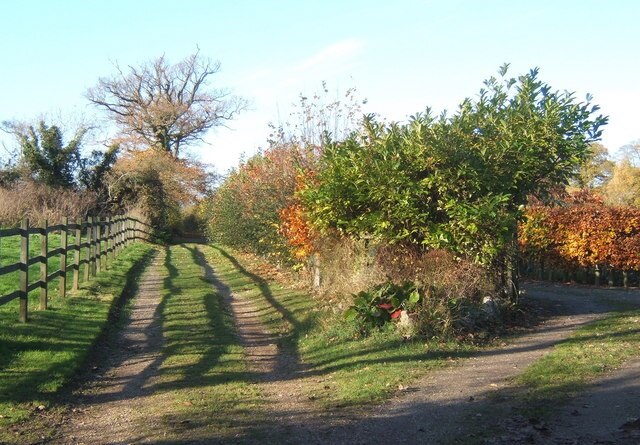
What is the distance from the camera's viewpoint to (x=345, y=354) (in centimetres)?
1042

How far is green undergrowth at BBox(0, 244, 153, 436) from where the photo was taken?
784 cm

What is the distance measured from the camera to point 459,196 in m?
12.6

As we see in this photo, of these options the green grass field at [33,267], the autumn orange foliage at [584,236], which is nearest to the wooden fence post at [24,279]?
the green grass field at [33,267]

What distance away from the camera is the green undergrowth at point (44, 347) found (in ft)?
25.7

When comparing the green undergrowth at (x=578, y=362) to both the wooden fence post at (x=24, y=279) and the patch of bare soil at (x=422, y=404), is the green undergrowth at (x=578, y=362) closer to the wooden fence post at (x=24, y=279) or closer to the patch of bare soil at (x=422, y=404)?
the patch of bare soil at (x=422, y=404)

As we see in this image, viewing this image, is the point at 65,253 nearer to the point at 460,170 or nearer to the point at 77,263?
the point at 77,263

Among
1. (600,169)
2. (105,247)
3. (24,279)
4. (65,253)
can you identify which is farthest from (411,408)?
(600,169)

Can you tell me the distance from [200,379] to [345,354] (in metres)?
2.39

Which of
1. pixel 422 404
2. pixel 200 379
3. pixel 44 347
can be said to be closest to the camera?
pixel 422 404

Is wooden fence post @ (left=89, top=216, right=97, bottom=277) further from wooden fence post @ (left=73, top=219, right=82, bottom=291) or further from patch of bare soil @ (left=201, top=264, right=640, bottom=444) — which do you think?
patch of bare soil @ (left=201, top=264, right=640, bottom=444)

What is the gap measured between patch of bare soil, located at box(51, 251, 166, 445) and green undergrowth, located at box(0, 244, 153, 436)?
395 millimetres

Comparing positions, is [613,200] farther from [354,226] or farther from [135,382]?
[135,382]

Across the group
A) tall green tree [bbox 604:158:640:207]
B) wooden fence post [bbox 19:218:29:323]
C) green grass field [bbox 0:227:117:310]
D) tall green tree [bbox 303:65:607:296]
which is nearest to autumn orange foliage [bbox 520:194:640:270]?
tall green tree [bbox 303:65:607:296]

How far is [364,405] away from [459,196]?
6.05 metres
